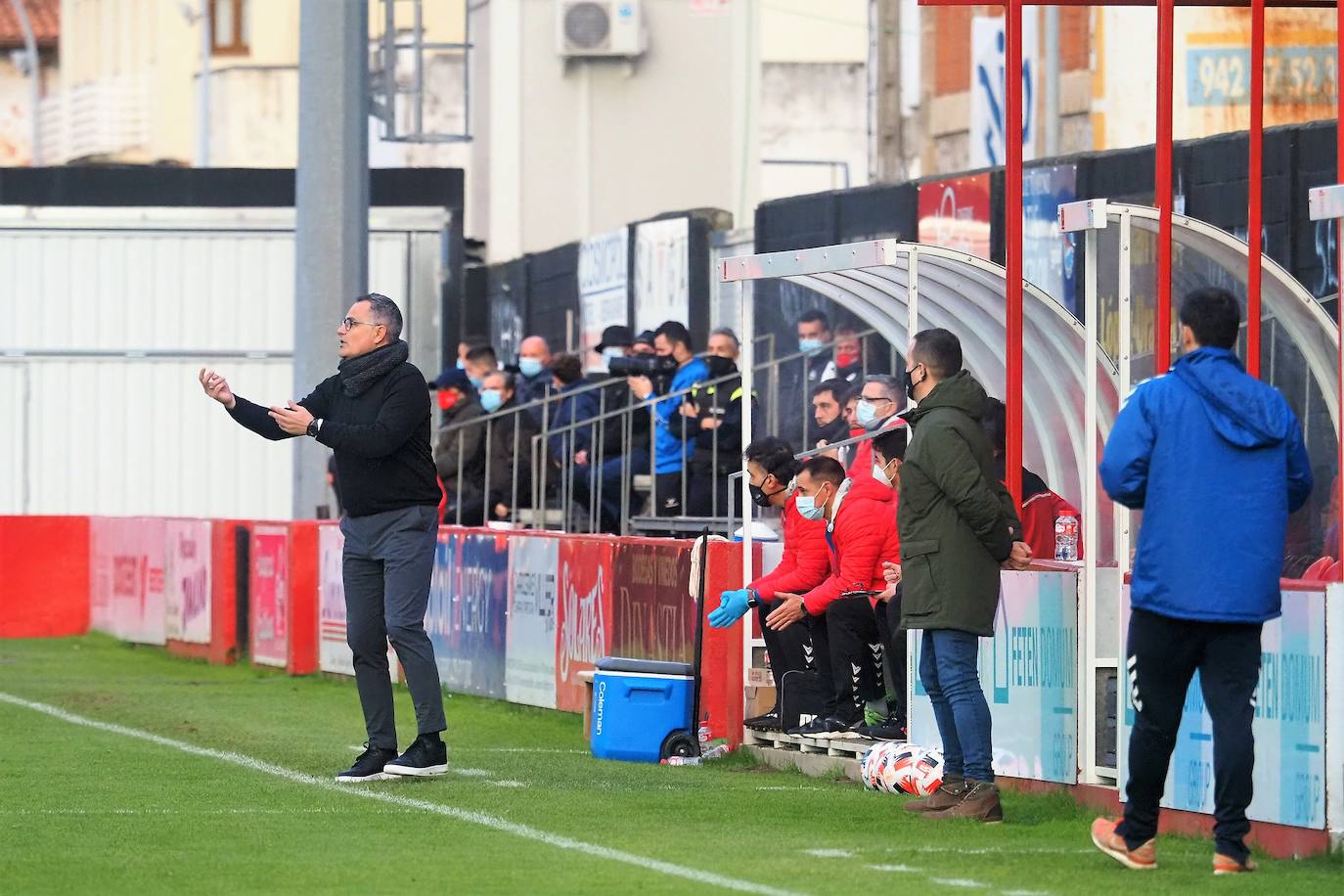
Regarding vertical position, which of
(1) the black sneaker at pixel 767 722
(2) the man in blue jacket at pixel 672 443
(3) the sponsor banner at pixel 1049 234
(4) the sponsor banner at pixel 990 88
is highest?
(4) the sponsor banner at pixel 990 88

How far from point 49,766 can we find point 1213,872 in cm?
601

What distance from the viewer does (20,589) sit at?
947 inches

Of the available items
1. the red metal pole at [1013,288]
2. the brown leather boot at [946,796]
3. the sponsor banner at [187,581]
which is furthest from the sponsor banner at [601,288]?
the brown leather boot at [946,796]

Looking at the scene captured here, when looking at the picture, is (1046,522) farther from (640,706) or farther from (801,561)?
(640,706)

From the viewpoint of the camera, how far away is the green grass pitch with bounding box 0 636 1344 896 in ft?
29.9

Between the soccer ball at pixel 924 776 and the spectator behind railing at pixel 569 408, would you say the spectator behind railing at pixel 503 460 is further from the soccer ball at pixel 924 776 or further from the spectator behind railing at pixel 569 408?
the soccer ball at pixel 924 776

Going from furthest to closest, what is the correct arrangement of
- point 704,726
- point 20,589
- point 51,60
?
point 51,60, point 20,589, point 704,726

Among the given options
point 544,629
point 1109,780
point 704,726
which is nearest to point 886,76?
point 544,629

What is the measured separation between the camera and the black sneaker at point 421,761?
12172 millimetres

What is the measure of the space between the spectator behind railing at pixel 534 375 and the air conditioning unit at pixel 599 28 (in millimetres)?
12662

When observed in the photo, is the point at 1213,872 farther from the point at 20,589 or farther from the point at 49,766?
the point at 20,589

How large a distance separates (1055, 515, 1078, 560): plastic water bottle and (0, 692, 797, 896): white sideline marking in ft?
9.85

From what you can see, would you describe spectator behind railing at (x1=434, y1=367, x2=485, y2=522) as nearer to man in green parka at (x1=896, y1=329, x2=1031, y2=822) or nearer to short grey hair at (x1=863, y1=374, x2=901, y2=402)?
short grey hair at (x1=863, y1=374, x2=901, y2=402)

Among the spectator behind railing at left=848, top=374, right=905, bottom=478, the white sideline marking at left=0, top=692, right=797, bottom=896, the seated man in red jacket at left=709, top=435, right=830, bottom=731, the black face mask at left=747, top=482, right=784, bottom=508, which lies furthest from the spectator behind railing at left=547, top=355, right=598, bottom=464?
the seated man in red jacket at left=709, top=435, right=830, bottom=731
